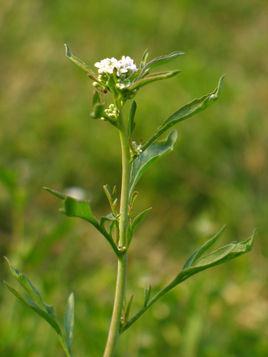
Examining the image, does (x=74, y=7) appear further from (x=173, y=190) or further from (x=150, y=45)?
(x=173, y=190)

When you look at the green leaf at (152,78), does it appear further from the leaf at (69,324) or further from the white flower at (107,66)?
the leaf at (69,324)

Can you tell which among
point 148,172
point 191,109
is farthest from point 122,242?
point 148,172

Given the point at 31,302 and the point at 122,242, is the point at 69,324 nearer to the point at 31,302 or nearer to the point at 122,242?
the point at 31,302

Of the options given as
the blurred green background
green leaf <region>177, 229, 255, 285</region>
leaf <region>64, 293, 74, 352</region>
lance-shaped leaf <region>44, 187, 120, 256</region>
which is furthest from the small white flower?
the blurred green background

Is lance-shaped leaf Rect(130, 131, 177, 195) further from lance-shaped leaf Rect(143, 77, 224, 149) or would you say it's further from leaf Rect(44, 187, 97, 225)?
leaf Rect(44, 187, 97, 225)

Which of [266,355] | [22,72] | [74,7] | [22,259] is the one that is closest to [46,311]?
[22,259]

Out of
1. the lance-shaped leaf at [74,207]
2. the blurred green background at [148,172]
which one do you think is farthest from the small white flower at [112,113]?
the blurred green background at [148,172]
